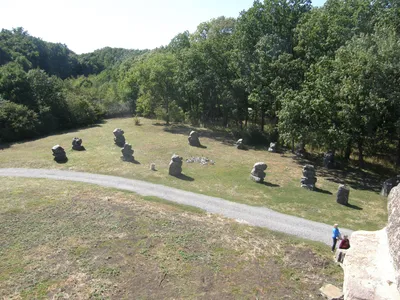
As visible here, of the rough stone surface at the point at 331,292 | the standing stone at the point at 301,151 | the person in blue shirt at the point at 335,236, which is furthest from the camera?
the standing stone at the point at 301,151

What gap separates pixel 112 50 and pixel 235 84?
125 meters

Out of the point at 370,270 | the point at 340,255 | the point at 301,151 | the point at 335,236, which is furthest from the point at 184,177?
the point at 370,270

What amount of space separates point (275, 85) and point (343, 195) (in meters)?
20.4

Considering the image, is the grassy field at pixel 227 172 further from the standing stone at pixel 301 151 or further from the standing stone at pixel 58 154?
the standing stone at pixel 301 151

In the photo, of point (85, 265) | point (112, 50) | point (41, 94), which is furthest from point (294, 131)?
point (112, 50)

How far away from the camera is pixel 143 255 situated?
56.0 ft

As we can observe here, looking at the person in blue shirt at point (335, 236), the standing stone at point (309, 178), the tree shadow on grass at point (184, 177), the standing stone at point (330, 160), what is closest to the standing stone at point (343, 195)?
the standing stone at point (309, 178)

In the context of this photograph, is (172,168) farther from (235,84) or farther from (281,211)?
(235,84)

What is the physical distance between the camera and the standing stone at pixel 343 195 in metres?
25.5

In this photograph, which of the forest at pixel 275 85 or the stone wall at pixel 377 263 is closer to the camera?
the stone wall at pixel 377 263

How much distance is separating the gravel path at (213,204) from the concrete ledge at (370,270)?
7398 mm

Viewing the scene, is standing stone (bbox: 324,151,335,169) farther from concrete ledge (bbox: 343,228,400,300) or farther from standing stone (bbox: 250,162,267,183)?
concrete ledge (bbox: 343,228,400,300)

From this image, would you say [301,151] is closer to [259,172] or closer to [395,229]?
[259,172]

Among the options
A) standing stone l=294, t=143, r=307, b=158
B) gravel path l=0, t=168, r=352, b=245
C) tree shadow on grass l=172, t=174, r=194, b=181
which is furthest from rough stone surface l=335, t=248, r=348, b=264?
standing stone l=294, t=143, r=307, b=158
